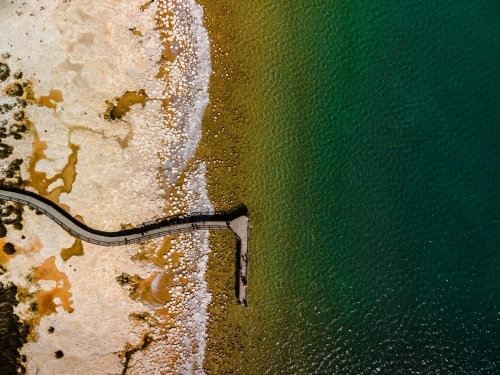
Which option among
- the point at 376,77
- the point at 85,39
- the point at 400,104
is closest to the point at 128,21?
the point at 85,39

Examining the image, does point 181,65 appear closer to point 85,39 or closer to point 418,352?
point 85,39

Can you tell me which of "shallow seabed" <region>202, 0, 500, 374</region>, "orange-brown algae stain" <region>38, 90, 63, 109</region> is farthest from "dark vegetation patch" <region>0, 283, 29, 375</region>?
"shallow seabed" <region>202, 0, 500, 374</region>

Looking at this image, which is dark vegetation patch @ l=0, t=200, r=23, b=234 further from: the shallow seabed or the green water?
the green water

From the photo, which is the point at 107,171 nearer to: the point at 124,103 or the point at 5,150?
the point at 124,103

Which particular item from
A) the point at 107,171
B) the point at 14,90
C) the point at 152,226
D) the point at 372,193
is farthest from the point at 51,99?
the point at 372,193

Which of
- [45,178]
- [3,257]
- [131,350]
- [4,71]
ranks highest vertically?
[4,71]

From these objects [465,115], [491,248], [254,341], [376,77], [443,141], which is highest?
[376,77]

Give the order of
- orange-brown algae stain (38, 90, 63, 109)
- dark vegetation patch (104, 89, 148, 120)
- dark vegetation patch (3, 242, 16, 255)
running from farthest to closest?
dark vegetation patch (104, 89, 148, 120), orange-brown algae stain (38, 90, 63, 109), dark vegetation patch (3, 242, 16, 255)
